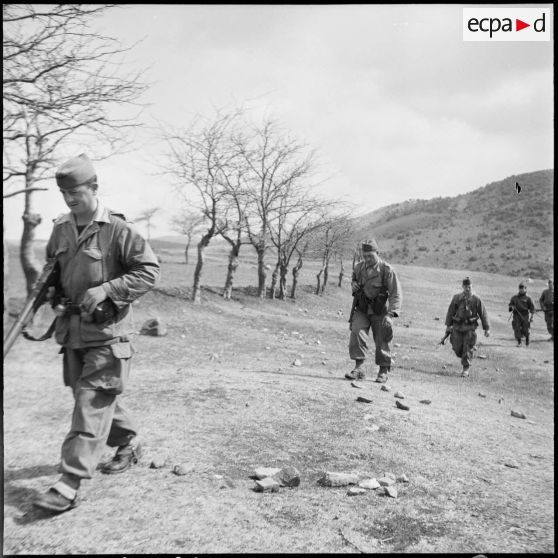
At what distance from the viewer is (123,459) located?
351 centimetres

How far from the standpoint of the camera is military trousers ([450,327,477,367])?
988 cm

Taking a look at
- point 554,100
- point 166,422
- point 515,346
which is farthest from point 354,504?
point 515,346

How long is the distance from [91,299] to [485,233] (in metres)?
66.3

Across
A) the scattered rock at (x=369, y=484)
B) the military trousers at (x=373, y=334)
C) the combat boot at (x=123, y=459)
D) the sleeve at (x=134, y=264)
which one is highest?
the sleeve at (x=134, y=264)

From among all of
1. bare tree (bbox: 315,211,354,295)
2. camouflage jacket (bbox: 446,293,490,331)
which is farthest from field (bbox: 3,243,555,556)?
bare tree (bbox: 315,211,354,295)

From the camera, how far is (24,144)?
8.69 meters

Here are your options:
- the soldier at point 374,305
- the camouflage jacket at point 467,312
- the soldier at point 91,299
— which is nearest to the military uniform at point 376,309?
the soldier at point 374,305

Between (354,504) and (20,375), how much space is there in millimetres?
5326

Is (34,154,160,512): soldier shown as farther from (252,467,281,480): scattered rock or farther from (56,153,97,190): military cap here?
(252,467,281,480): scattered rock

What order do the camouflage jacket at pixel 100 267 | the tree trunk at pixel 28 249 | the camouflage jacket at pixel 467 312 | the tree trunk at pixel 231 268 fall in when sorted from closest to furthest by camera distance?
1. the camouflage jacket at pixel 100 267
2. the tree trunk at pixel 28 249
3. the camouflage jacket at pixel 467 312
4. the tree trunk at pixel 231 268

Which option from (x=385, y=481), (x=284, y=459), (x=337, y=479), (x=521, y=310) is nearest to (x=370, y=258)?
(x=284, y=459)

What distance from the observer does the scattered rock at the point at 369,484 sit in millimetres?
3539

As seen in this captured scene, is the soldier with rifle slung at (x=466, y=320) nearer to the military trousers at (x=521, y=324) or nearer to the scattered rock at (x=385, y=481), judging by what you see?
the military trousers at (x=521, y=324)

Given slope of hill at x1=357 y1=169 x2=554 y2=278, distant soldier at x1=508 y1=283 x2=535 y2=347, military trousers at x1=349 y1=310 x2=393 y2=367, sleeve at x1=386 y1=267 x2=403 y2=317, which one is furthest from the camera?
slope of hill at x1=357 y1=169 x2=554 y2=278
